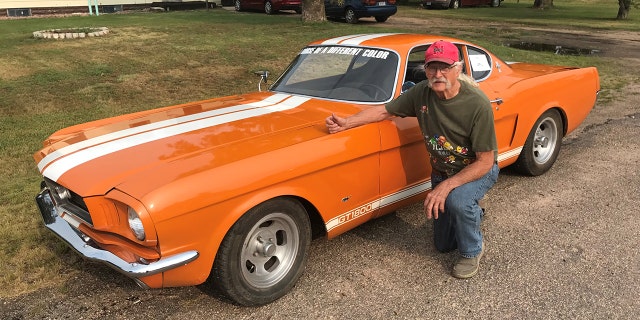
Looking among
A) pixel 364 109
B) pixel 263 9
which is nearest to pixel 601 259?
pixel 364 109

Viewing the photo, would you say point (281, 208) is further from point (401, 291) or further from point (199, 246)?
point (401, 291)

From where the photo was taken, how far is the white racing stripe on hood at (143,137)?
9.29 feet

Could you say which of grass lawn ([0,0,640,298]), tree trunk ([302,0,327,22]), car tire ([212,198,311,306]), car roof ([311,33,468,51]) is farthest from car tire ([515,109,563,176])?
tree trunk ([302,0,327,22])

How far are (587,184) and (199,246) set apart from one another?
3.69 metres

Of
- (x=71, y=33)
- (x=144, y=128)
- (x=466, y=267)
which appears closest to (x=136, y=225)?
(x=144, y=128)

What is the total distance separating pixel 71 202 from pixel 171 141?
660 millimetres

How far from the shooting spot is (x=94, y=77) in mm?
8664

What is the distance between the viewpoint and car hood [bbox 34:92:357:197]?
8.50ft

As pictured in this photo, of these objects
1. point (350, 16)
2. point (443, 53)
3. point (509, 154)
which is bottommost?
point (509, 154)

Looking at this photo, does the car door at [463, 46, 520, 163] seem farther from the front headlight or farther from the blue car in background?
the blue car in background

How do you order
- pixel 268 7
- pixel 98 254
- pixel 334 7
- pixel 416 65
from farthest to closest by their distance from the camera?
pixel 268 7 < pixel 334 7 < pixel 416 65 < pixel 98 254

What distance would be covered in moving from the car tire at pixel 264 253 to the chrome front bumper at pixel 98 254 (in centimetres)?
23

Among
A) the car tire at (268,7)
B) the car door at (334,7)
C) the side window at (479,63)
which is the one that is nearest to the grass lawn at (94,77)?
the car door at (334,7)

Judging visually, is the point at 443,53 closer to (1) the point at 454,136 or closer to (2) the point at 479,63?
(1) the point at 454,136
